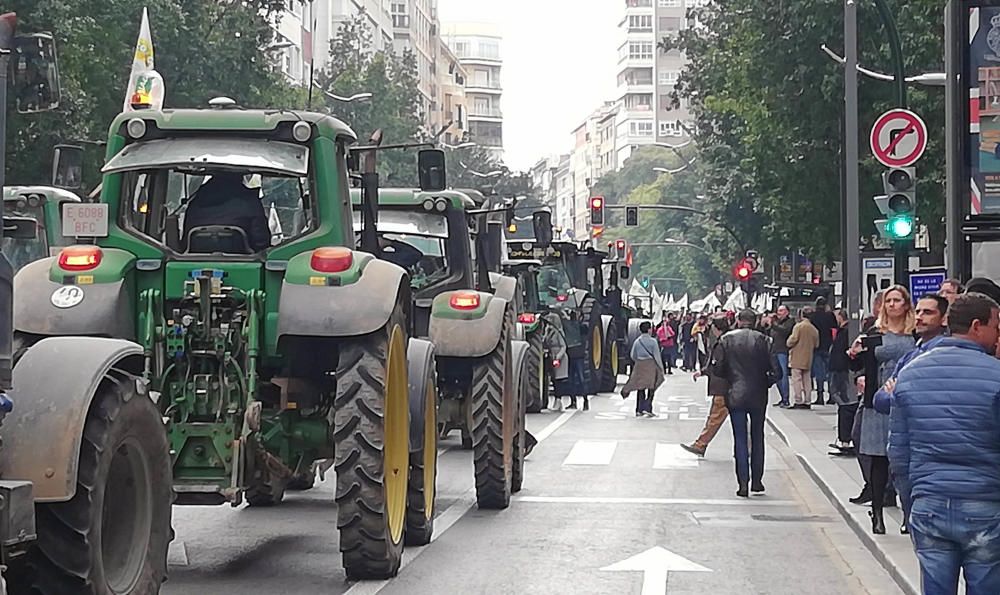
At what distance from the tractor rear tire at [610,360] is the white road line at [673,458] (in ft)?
46.4

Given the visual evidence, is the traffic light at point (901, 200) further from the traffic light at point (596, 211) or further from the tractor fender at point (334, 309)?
the traffic light at point (596, 211)

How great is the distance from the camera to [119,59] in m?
35.0

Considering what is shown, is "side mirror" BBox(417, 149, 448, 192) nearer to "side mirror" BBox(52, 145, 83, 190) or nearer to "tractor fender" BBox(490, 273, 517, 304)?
"side mirror" BBox(52, 145, 83, 190)

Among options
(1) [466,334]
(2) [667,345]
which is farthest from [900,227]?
(2) [667,345]

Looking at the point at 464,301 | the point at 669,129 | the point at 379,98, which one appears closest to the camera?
the point at 464,301

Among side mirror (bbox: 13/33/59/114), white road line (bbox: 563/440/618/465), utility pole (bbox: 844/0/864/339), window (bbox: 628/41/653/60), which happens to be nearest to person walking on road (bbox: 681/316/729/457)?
white road line (bbox: 563/440/618/465)

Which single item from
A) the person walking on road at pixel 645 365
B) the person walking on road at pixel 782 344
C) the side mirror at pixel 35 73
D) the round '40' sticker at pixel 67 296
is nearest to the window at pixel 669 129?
the person walking on road at pixel 782 344

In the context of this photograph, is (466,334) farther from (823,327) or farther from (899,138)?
(823,327)

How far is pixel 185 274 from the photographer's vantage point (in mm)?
10867

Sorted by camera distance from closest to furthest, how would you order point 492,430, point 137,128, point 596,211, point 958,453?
point 958,453 → point 137,128 → point 492,430 → point 596,211

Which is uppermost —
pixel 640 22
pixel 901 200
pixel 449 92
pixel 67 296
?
→ pixel 640 22

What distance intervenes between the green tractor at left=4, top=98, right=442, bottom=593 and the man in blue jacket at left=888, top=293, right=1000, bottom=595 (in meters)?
4.05

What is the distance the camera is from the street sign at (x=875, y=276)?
23281mm

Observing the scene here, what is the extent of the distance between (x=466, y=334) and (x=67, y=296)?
17.3 ft
